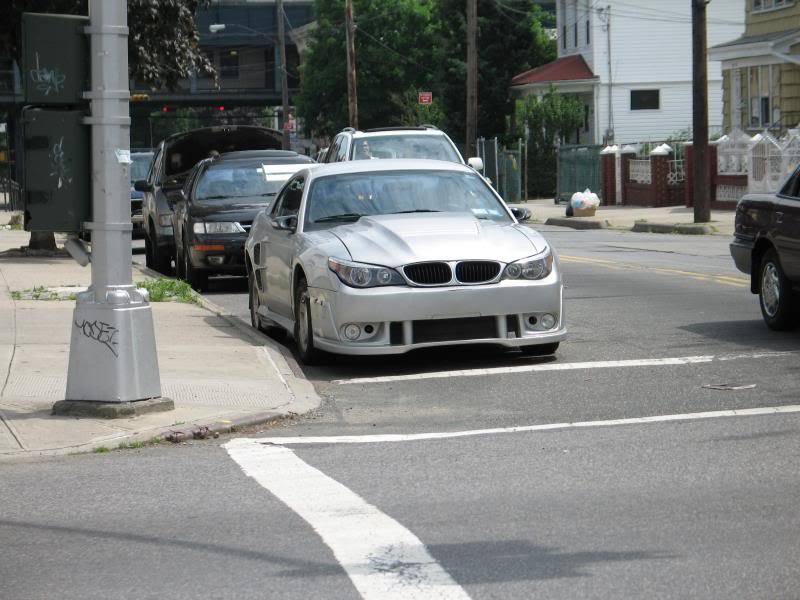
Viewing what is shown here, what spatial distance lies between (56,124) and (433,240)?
3.20m

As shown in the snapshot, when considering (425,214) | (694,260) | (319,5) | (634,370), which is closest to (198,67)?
(694,260)

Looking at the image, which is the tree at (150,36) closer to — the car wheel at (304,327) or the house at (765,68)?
the car wheel at (304,327)

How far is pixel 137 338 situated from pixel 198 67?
1588 centimetres

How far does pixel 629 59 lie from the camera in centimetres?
5597

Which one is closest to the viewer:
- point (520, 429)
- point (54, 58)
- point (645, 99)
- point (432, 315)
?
point (520, 429)

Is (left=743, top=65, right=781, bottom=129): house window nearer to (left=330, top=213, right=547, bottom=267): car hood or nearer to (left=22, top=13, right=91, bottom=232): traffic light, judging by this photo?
(left=330, top=213, right=547, bottom=267): car hood

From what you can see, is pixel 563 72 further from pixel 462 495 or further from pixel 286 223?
pixel 462 495

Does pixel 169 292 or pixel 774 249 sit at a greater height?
pixel 774 249

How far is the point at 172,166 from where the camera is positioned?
22.8 m

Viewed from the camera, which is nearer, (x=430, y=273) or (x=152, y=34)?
(x=430, y=273)

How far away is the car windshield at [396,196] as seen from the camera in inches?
476

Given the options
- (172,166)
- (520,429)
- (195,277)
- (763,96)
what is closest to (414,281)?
(520,429)

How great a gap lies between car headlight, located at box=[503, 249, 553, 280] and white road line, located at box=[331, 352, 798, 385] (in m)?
0.70

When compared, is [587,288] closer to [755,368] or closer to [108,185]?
[755,368]
